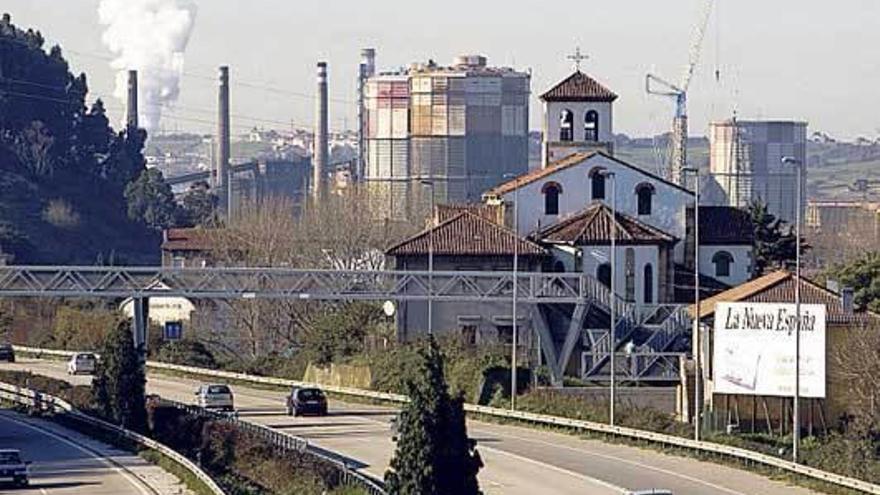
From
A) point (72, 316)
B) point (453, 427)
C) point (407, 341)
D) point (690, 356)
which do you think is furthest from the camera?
point (72, 316)

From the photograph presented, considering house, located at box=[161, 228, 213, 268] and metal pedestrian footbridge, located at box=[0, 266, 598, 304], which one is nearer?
metal pedestrian footbridge, located at box=[0, 266, 598, 304]

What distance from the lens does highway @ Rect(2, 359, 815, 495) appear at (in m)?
46.4

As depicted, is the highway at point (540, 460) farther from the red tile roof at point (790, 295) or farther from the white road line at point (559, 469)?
the red tile roof at point (790, 295)

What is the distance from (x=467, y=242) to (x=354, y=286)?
440 cm

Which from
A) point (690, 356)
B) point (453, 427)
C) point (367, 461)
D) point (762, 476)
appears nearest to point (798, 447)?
point (762, 476)

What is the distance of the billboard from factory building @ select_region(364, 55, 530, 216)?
407 ft

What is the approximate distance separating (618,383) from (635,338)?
6.08 meters

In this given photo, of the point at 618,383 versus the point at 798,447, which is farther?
the point at 618,383

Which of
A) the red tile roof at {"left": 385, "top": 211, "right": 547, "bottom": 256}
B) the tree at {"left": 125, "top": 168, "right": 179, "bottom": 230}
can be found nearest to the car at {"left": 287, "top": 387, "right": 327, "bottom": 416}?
the red tile roof at {"left": 385, "top": 211, "right": 547, "bottom": 256}

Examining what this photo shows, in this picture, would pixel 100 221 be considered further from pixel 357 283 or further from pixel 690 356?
pixel 690 356

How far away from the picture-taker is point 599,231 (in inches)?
3226

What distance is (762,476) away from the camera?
158ft

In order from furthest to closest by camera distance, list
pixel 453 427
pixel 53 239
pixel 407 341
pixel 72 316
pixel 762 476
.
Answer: pixel 53 239 < pixel 72 316 < pixel 407 341 < pixel 762 476 < pixel 453 427

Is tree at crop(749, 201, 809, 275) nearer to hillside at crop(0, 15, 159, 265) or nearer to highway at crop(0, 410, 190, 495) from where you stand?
highway at crop(0, 410, 190, 495)
